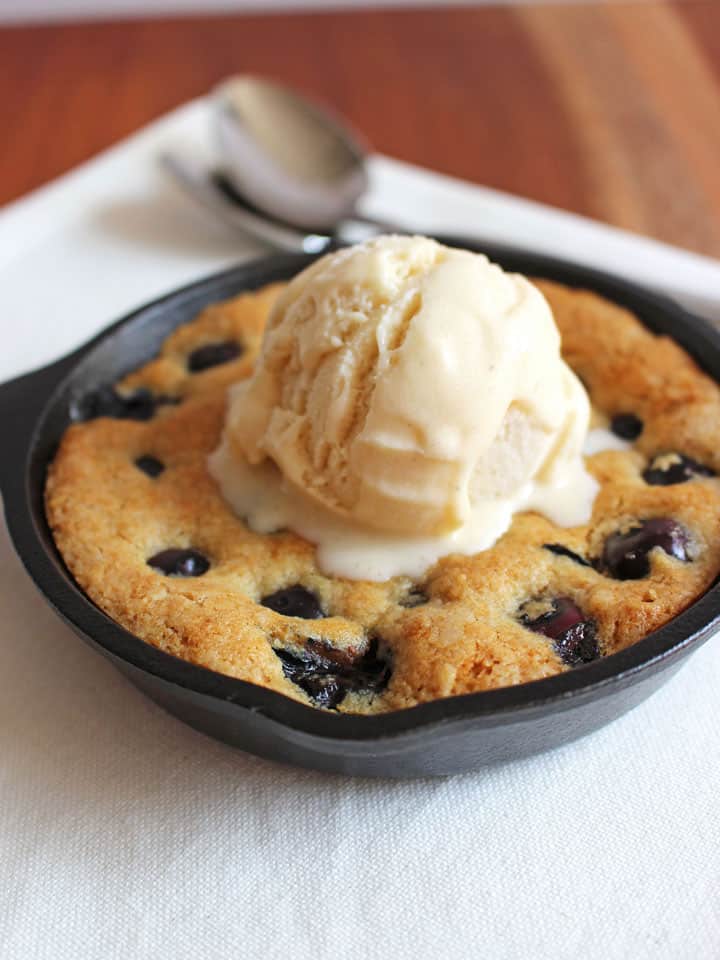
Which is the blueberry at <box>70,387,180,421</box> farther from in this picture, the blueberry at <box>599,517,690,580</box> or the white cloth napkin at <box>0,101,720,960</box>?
the blueberry at <box>599,517,690,580</box>

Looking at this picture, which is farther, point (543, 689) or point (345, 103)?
point (345, 103)

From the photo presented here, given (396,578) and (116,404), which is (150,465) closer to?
(116,404)

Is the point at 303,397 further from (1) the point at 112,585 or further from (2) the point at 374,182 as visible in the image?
(2) the point at 374,182

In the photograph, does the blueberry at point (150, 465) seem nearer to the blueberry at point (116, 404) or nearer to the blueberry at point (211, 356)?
the blueberry at point (116, 404)

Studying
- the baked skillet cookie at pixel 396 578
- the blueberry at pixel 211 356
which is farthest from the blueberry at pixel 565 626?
the blueberry at pixel 211 356

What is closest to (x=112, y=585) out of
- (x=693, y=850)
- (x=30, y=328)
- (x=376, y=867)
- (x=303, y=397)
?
(x=303, y=397)

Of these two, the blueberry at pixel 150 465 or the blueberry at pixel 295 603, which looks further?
the blueberry at pixel 150 465
